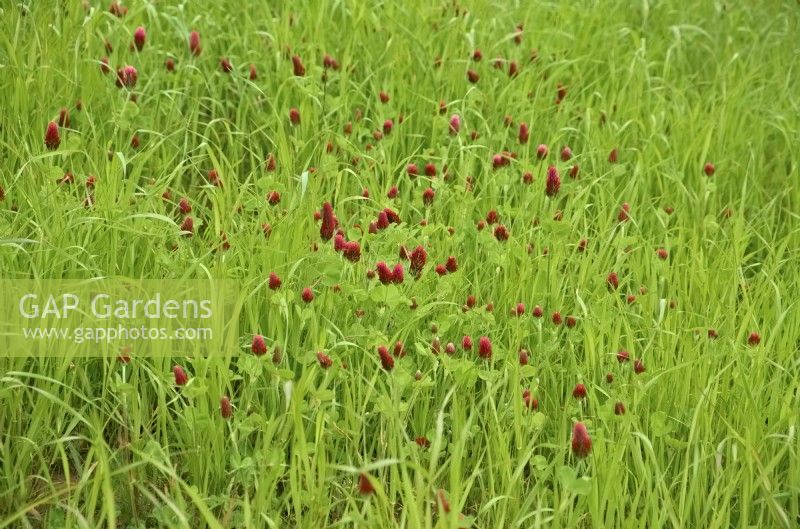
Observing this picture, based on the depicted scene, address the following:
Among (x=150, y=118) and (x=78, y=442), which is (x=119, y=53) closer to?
(x=150, y=118)

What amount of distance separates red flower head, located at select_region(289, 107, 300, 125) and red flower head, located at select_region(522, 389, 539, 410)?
4.80ft

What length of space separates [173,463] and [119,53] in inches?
79.3

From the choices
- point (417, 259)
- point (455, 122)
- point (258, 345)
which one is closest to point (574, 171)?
point (455, 122)

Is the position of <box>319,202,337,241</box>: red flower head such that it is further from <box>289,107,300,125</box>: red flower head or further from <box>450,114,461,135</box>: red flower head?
<box>450,114,461,135</box>: red flower head

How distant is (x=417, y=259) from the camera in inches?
115

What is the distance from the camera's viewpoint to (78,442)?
2.72m

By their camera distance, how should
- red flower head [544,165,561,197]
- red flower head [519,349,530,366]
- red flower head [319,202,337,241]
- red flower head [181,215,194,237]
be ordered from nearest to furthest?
red flower head [519,349,530,366] → red flower head [319,202,337,241] → red flower head [181,215,194,237] → red flower head [544,165,561,197]

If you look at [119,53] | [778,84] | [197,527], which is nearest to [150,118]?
[119,53]

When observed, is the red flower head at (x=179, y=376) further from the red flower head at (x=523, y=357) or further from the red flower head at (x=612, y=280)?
the red flower head at (x=612, y=280)

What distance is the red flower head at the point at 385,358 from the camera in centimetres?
246

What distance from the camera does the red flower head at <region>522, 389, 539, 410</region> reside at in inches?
103

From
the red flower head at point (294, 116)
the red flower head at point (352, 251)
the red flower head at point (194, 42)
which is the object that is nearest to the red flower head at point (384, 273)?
the red flower head at point (352, 251)

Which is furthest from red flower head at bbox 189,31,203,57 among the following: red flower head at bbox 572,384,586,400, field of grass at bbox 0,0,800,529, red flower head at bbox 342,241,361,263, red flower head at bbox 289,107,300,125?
red flower head at bbox 572,384,586,400

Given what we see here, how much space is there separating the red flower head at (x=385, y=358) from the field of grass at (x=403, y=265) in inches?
3.4
